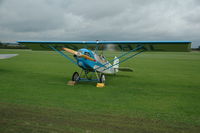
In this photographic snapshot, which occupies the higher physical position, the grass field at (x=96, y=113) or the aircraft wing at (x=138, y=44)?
the aircraft wing at (x=138, y=44)

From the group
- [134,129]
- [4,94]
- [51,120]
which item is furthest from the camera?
[4,94]

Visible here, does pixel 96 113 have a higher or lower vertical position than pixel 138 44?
lower

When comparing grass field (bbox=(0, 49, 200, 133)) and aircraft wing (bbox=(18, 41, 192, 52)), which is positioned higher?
aircraft wing (bbox=(18, 41, 192, 52))

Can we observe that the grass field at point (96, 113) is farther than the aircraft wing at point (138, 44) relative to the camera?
No

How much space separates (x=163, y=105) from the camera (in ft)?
16.0

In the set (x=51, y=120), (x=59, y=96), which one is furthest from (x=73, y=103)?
(x=51, y=120)

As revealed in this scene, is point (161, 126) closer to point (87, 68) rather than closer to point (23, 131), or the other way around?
point (23, 131)

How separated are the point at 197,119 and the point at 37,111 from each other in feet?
11.5

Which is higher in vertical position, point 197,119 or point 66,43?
point 66,43

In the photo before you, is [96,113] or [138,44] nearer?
[96,113]

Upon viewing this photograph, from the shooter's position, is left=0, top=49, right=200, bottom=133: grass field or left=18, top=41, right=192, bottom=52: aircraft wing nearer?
left=0, top=49, right=200, bottom=133: grass field

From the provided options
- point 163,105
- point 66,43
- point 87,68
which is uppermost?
point 66,43

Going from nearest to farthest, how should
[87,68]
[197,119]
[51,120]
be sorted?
[51,120] → [197,119] → [87,68]

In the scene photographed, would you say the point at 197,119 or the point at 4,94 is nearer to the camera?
the point at 197,119
